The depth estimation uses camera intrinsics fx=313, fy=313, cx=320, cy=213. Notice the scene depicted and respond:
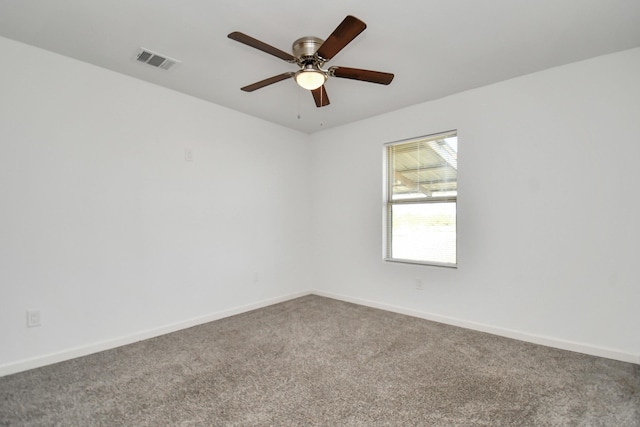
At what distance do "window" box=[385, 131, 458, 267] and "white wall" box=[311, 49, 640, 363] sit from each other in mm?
137

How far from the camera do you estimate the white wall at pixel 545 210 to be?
2.49m

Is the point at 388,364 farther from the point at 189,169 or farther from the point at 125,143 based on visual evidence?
the point at 125,143

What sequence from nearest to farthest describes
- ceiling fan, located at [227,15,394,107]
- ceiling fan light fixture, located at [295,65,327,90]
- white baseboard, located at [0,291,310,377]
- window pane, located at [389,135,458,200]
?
ceiling fan, located at [227,15,394,107] → ceiling fan light fixture, located at [295,65,327,90] → white baseboard, located at [0,291,310,377] → window pane, located at [389,135,458,200]

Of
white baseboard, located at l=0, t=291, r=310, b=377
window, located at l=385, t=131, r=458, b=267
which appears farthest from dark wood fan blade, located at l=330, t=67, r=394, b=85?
white baseboard, located at l=0, t=291, r=310, b=377

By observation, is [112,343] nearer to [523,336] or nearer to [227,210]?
[227,210]

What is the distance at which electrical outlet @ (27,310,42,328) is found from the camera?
2375 millimetres

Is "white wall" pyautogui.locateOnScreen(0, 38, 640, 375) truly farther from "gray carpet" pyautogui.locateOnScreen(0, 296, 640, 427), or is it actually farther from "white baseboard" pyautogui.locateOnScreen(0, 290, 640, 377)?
"gray carpet" pyautogui.locateOnScreen(0, 296, 640, 427)

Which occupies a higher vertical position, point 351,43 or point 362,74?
point 351,43

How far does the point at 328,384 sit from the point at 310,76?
Answer: 6.94 ft

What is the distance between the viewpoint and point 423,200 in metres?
3.67

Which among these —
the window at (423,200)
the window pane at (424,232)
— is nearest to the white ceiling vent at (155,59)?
the window at (423,200)

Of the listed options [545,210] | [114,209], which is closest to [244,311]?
[114,209]

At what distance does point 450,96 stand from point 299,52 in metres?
1.88

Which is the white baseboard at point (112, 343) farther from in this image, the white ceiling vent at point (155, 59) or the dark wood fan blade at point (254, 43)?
the dark wood fan blade at point (254, 43)
